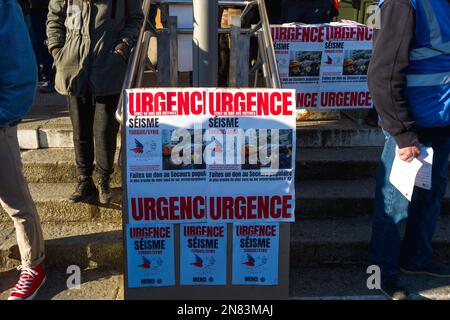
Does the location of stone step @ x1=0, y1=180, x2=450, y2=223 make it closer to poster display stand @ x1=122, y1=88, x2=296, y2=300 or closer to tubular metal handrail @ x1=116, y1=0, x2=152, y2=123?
poster display stand @ x1=122, y1=88, x2=296, y2=300

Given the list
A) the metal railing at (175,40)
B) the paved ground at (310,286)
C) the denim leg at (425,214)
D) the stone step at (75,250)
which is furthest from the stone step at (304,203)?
the metal railing at (175,40)

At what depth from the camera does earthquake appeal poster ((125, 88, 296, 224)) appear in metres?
2.69

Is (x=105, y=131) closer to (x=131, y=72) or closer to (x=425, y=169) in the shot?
(x=131, y=72)

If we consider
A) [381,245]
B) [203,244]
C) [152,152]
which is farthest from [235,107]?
[381,245]

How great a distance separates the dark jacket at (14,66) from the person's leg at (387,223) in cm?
211

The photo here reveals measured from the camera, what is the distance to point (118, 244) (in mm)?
3635

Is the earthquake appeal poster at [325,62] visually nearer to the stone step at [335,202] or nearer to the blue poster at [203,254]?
the stone step at [335,202]

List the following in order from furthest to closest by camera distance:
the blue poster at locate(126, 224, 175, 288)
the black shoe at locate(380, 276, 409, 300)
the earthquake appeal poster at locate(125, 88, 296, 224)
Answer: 1. the black shoe at locate(380, 276, 409, 300)
2. the blue poster at locate(126, 224, 175, 288)
3. the earthquake appeal poster at locate(125, 88, 296, 224)

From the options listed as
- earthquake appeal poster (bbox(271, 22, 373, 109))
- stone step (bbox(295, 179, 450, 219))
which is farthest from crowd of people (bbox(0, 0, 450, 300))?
earthquake appeal poster (bbox(271, 22, 373, 109))

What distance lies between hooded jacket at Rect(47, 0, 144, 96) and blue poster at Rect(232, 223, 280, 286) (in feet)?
4.67

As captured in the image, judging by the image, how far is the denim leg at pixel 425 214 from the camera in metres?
3.22

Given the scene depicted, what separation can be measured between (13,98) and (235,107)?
3.92 ft

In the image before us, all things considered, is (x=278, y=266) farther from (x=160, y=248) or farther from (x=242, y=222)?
(x=160, y=248)

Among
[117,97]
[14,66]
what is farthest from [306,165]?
[14,66]
